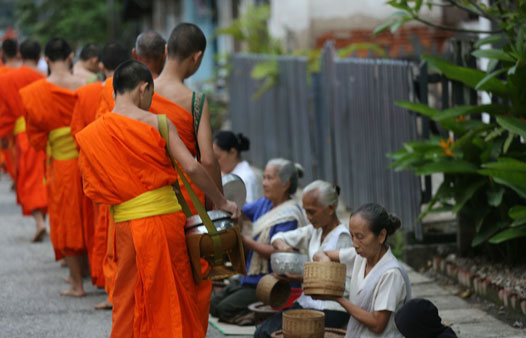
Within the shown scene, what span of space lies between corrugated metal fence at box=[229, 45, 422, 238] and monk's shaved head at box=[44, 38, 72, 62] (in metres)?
2.77

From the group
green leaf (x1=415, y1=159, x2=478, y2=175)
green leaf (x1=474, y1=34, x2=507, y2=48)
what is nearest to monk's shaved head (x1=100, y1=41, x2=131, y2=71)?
green leaf (x1=415, y1=159, x2=478, y2=175)

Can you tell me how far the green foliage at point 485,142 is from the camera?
6547mm

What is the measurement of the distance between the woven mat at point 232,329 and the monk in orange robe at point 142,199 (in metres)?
1.36

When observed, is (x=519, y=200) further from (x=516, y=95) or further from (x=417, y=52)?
(x=417, y=52)

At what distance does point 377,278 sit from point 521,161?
6.77ft

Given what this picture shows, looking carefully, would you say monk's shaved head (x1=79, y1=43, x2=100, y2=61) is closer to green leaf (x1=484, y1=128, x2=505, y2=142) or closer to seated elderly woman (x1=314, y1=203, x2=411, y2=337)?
green leaf (x1=484, y1=128, x2=505, y2=142)

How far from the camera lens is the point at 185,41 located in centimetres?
559

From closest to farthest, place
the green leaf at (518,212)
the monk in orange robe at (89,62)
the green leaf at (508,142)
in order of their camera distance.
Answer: the green leaf at (518,212)
the green leaf at (508,142)
the monk in orange robe at (89,62)

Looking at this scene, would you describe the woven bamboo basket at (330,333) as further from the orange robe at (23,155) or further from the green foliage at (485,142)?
the orange robe at (23,155)

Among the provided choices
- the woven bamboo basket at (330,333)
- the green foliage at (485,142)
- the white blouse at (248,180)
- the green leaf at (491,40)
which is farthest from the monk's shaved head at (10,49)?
the woven bamboo basket at (330,333)

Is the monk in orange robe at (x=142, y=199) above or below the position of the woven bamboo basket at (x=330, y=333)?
above

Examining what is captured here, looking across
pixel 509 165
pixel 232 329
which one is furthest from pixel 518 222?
pixel 232 329

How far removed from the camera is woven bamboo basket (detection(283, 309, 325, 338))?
5.56 metres

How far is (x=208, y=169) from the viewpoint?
17.7 ft
